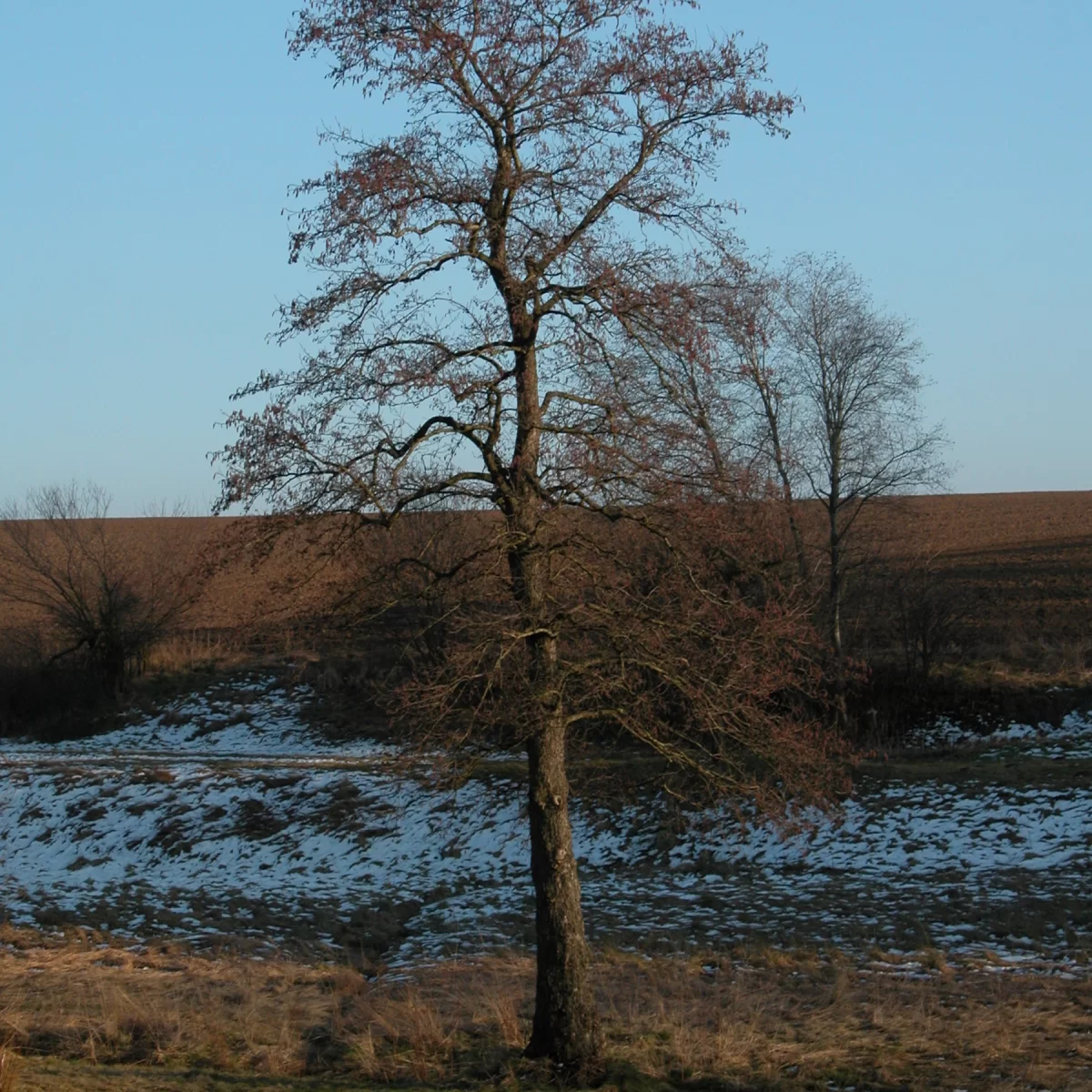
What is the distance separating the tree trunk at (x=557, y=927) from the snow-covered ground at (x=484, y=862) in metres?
4.25

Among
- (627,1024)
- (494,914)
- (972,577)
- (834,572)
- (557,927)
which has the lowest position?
(494,914)

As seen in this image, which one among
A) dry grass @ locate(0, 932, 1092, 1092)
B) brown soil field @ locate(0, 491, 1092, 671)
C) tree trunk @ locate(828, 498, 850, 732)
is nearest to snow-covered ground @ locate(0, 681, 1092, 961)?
dry grass @ locate(0, 932, 1092, 1092)

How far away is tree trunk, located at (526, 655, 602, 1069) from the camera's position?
8844 millimetres

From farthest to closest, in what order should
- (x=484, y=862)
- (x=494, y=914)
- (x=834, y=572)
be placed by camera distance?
(x=834, y=572)
(x=484, y=862)
(x=494, y=914)

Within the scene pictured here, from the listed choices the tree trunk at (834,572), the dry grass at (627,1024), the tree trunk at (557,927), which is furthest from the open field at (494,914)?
the tree trunk at (834,572)

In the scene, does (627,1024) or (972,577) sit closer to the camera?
(627,1024)

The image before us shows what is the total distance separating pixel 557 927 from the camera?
29.1 feet

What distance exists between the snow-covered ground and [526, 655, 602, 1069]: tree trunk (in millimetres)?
4249

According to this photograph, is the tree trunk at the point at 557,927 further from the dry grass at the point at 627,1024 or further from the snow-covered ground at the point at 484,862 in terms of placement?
the snow-covered ground at the point at 484,862

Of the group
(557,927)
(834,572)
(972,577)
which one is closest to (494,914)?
(557,927)

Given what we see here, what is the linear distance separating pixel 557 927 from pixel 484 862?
11.1m

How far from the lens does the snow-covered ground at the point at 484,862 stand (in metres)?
15.1

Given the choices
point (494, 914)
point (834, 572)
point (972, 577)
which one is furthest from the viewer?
point (972, 577)

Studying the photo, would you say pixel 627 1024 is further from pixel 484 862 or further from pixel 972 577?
pixel 972 577
